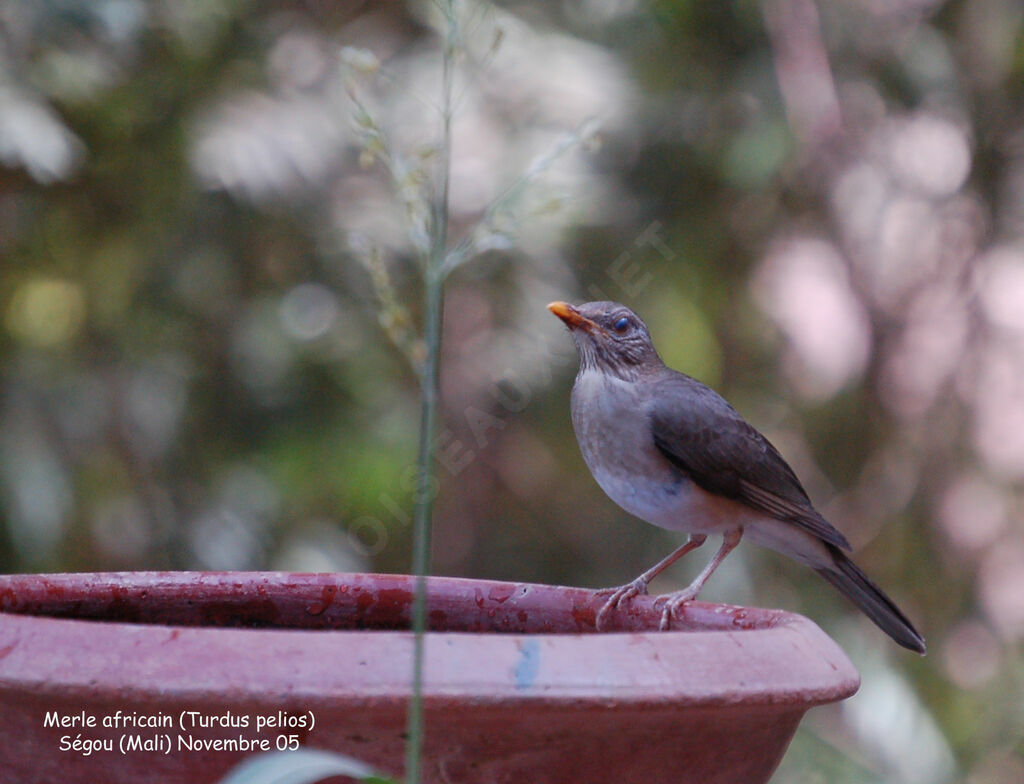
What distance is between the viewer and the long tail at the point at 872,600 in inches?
155

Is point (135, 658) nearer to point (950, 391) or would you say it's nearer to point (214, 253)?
point (214, 253)

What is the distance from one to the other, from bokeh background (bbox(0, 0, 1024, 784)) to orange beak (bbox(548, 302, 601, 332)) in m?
1.43

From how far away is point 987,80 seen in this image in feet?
20.9

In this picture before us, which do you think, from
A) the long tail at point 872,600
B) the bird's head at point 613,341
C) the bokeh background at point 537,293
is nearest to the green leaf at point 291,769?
the bird's head at point 613,341

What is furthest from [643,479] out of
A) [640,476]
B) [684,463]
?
[684,463]

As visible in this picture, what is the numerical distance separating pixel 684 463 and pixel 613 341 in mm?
569

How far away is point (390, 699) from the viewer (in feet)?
5.38

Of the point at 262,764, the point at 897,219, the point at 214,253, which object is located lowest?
the point at 214,253

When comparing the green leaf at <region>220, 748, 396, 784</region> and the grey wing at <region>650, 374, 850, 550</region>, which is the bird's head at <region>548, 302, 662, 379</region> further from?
the green leaf at <region>220, 748, 396, 784</region>

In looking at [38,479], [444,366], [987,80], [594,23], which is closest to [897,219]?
[987,80]

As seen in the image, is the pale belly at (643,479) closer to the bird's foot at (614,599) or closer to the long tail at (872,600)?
the long tail at (872,600)

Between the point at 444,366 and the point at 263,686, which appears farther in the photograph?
the point at 444,366

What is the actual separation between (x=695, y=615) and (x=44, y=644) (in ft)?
4.25

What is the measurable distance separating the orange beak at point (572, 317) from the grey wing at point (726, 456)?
0.29 m
